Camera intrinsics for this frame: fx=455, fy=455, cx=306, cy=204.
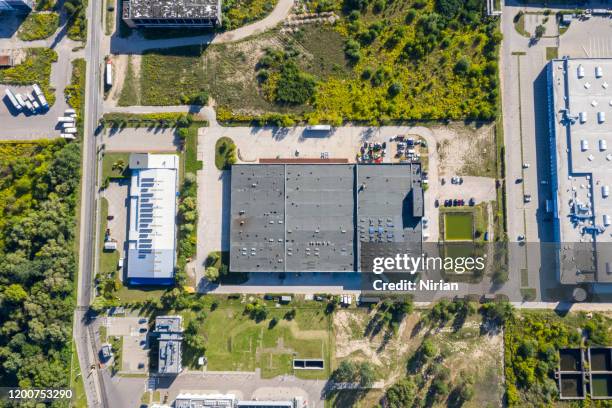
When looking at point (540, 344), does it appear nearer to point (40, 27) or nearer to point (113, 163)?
point (113, 163)

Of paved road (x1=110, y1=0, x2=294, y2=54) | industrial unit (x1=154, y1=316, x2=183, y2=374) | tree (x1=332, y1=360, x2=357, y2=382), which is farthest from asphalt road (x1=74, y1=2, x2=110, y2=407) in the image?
tree (x1=332, y1=360, x2=357, y2=382)

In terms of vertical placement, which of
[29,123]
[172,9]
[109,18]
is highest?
[109,18]

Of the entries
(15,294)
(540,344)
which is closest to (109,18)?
(15,294)

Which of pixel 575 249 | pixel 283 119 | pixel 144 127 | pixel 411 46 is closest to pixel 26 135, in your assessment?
pixel 144 127

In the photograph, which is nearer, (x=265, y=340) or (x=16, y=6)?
(x=265, y=340)

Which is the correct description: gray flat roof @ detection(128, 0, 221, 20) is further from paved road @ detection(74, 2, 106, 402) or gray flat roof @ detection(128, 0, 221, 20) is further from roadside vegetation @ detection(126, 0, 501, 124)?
paved road @ detection(74, 2, 106, 402)

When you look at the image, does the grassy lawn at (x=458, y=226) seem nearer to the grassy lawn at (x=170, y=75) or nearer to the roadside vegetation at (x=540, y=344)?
the roadside vegetation at (x=540, y=344)

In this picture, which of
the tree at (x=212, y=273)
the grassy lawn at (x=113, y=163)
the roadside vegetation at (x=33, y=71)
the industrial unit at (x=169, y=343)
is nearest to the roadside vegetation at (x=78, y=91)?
the roadside vegetation at (x=33, y=71)
